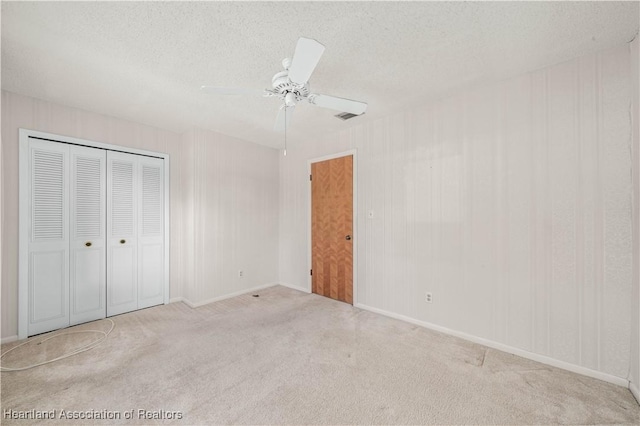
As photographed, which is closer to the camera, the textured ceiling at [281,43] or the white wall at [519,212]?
the textured ceiling at [281,43]

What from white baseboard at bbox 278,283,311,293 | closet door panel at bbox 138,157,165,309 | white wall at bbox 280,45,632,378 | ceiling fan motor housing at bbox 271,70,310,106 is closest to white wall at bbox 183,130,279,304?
white baseboard at bbox 278,283,311,293

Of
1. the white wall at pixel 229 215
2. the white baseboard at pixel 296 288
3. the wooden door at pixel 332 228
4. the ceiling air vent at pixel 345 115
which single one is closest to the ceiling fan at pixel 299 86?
the ceiling air vent at pixel 345 115

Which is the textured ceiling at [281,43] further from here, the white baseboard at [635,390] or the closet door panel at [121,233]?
the white baseboard at [635,390]

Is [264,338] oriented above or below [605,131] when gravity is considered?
below

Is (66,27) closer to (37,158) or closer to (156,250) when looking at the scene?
(37,158)

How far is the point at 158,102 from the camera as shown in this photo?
9.57ft

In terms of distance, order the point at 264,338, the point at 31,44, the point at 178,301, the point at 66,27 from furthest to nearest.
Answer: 1. the point at 178,301
2. the point at 264,338
3. the point at 31,44
4. the point at 66,27

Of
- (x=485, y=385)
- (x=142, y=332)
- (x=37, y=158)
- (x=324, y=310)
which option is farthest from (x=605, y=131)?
(x=37, y=158)

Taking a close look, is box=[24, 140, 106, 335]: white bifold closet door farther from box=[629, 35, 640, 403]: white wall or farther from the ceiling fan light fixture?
box=[629, 35, 640, 403]: white wall

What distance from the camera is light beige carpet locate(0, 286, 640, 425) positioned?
5.57 feet

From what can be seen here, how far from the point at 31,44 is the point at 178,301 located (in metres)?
3.22

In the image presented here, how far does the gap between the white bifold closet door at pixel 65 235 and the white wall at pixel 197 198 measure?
140 mm

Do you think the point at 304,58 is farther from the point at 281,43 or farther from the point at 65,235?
the point at 65,235

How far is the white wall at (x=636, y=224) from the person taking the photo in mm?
1826
